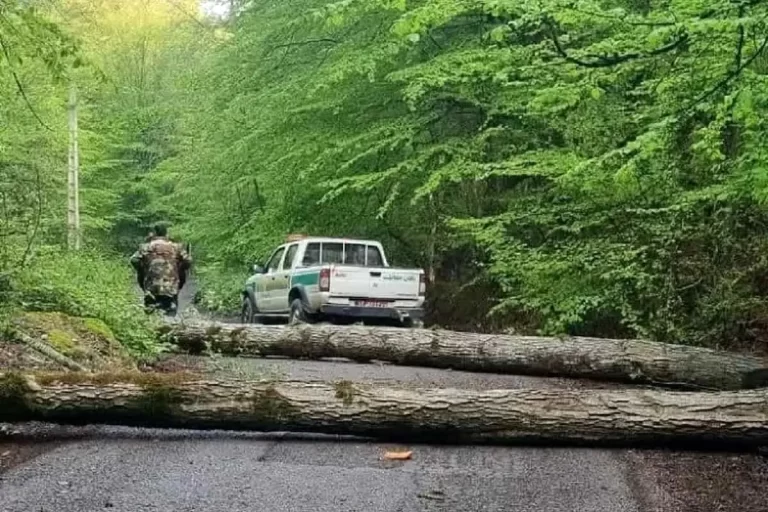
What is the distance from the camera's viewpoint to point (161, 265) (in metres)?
14.7

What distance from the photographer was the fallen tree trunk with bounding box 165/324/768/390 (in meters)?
10.2

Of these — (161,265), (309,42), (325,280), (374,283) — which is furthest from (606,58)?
(309,42)

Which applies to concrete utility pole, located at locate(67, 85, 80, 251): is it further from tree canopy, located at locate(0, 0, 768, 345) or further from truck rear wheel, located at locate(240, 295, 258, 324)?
truck rear wheel, located at locate(240, 295, 258, 324)

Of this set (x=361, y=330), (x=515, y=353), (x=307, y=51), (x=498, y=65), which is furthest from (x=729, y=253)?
(x=307, y=51)

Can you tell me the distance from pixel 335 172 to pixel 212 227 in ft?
23.3

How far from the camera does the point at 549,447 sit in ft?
23.5

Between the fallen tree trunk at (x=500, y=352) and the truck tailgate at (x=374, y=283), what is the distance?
2.36 metres

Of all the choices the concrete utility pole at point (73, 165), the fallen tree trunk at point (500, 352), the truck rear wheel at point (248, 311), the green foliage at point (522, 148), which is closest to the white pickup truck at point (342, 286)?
the green foliage at point (522, 148)

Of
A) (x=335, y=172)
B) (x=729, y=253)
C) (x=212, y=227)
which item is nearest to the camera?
(x=729, y=253)

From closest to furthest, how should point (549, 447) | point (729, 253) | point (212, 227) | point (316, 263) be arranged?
1. point (549, 447)
2. point (729, 253)
3. point (316, 263)
4. point (212, 227)

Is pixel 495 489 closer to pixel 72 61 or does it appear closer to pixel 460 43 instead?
pixel 72 61

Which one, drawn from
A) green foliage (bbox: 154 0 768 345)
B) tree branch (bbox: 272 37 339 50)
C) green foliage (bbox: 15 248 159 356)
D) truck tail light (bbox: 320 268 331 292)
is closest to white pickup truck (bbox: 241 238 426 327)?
truck tail light (bbox: 320 268 331 292)

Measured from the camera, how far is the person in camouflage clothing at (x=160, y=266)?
14641 mm

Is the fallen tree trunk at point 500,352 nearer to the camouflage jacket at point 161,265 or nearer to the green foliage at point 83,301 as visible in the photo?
the green foliage at point 83,301
